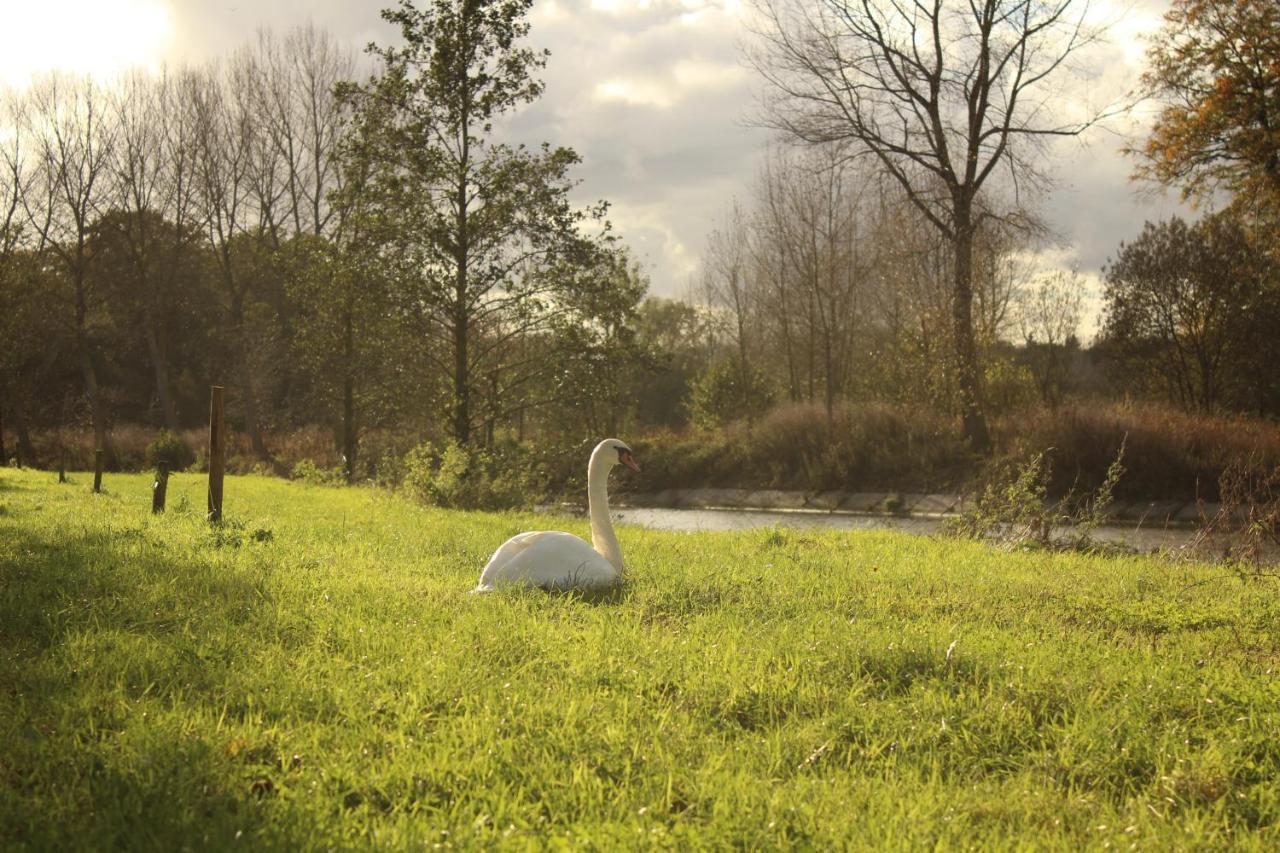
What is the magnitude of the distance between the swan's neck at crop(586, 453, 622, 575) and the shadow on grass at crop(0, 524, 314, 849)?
262 cm

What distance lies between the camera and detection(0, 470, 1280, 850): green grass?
3406mm

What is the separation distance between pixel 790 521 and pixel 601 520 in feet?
52.4

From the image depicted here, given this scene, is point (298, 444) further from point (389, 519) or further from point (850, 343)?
point (389, 519)

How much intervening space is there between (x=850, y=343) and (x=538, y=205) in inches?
641

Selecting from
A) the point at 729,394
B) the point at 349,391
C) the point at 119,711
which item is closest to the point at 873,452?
the point at 729,394

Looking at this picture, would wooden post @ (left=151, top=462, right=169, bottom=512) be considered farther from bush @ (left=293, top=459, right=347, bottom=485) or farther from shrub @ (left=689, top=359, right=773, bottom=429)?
shrub @ (left=689, top=359, right=773, bottom=429)

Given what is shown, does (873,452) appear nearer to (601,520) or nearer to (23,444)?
(601,520)

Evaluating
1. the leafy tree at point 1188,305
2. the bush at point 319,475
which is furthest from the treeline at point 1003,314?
the bush at point 319,475

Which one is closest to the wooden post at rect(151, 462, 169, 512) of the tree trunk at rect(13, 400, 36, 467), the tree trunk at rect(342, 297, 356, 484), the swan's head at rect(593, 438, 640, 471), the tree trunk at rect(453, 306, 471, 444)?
the swan's head at rect(593, 438, 640, 471)

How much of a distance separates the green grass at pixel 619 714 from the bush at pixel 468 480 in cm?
1036

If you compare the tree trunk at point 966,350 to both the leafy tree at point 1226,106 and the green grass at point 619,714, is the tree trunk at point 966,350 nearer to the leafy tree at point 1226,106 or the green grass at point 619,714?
the leafy tree at point 1226,106

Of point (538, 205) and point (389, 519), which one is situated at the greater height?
point (538, 205)

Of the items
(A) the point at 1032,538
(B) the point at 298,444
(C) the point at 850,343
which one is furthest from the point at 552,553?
(B) the point at 298,444

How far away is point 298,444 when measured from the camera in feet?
123
